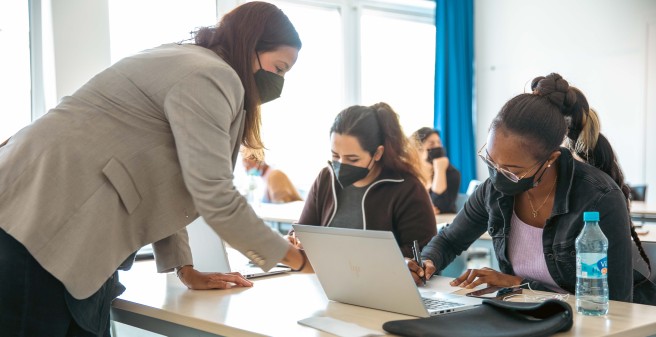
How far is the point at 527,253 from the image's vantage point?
6.65 ft

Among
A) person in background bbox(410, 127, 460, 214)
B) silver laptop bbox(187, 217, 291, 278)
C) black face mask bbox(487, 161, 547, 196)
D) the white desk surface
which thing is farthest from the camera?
person in background bbox(410, 127, 460, 214)

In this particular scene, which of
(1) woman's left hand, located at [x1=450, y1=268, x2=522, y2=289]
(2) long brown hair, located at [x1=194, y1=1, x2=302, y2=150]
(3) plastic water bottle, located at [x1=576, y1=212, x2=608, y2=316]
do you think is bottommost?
(1) woman's left hand, located at [x1=450, y1=268, x2=522, y2=289]

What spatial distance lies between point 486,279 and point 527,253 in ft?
0.53

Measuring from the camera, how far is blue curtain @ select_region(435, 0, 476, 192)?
7.09 metres

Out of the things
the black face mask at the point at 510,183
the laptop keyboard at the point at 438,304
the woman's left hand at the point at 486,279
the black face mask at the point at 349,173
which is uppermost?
the black face mask at the point at 510,183

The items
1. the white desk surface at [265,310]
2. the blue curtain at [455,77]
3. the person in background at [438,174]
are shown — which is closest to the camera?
the white desk surface at [265,310]

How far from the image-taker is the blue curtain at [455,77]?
7086 mm

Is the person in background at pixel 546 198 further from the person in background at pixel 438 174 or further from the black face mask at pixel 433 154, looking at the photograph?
the black face mask at pixel 433 154

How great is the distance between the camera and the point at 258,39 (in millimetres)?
1693

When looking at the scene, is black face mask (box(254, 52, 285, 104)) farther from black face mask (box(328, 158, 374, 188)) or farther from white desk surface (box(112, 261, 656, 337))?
black face mask (box(328, 158, 374, 188))

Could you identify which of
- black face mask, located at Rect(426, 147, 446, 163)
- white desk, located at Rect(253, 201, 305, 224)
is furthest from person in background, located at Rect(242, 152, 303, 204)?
black face mask, located at Rect(426, 147, 446, 163)

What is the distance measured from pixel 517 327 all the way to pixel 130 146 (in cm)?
88

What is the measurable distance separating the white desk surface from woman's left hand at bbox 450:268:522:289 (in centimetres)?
5

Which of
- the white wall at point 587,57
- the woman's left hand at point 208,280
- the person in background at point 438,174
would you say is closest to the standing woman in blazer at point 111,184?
the woman's left hand at point 208,280
